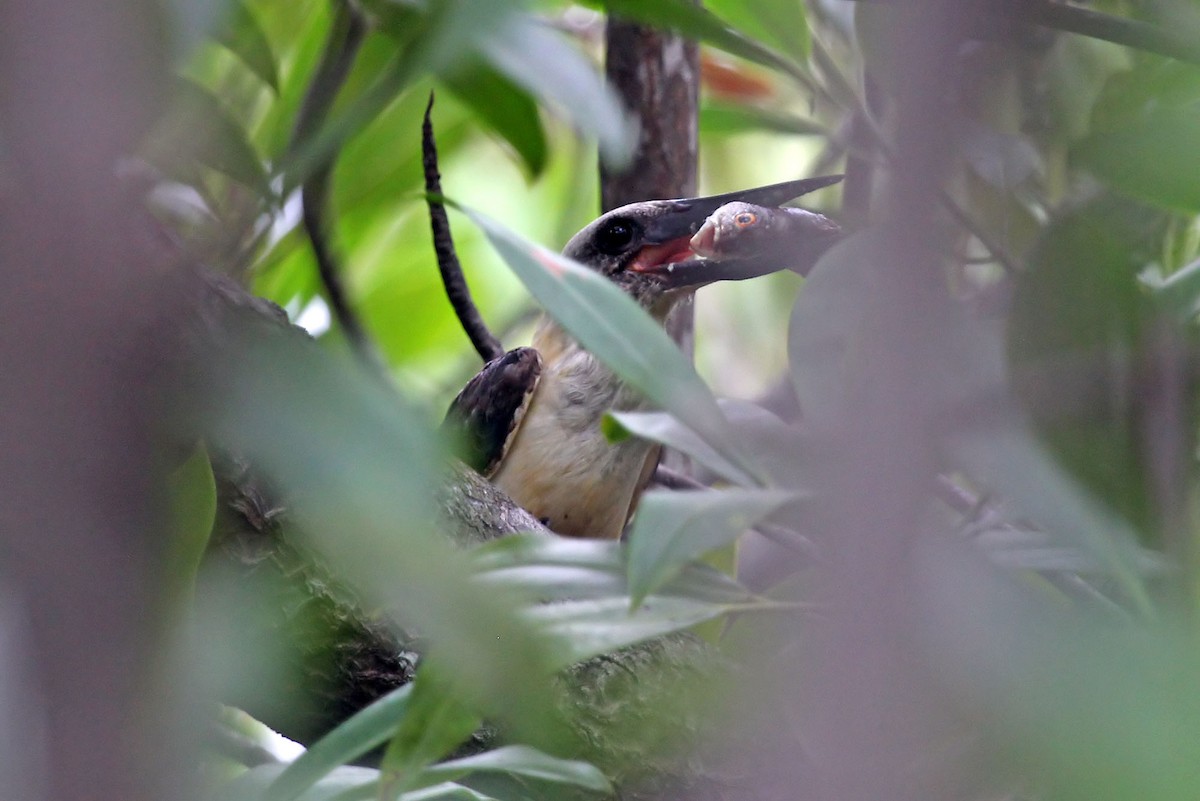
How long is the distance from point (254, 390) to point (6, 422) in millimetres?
192

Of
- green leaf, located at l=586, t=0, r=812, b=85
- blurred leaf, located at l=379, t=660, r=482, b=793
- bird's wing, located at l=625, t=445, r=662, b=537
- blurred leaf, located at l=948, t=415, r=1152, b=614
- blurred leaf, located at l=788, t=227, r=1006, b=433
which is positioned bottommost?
bird's wing, located at l=625, t=445, r=662, b=537

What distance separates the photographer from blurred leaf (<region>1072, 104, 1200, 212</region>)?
1.50m

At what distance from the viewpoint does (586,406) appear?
2787 mm

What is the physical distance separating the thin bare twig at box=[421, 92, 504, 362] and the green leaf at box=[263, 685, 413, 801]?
4.80 ft

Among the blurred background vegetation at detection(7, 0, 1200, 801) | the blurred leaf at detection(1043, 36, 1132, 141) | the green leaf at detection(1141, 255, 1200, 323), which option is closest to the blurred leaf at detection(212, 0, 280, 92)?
the blurred background vegetation at detection(7, 0, 1200, 801)

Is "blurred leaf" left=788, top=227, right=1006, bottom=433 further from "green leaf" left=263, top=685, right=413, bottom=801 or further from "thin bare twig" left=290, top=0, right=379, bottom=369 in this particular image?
"thin bare twig" left=290, top=0, right=379, bottom=369

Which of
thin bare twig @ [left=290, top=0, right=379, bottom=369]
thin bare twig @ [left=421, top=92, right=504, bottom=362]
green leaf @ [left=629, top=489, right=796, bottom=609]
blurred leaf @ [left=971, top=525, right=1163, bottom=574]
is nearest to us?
green leaf @ [left=629, top=489, right=796, bottom=609]

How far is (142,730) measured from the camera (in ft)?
2.54

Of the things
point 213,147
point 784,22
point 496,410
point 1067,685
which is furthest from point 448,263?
point 1067,685

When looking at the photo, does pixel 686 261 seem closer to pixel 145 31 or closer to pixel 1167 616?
pixel 1167 616

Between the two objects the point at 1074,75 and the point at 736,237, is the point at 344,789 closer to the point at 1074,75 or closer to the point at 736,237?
the point at 736,237

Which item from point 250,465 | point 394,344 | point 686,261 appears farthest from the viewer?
point 394,344

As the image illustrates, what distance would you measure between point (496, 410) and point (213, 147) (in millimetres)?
1074

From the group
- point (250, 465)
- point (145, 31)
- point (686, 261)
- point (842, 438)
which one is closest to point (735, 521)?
point (842, 438)
